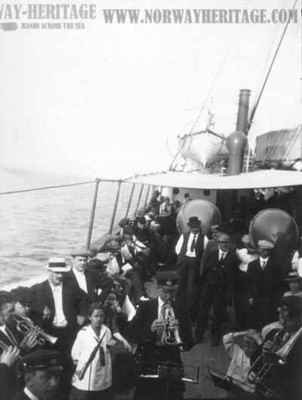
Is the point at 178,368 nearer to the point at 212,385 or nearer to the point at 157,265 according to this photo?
the point at 212,385

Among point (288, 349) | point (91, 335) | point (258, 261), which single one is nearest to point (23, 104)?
point (258, 261)

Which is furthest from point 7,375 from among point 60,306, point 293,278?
point 293,278

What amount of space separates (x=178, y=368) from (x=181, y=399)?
276 mm

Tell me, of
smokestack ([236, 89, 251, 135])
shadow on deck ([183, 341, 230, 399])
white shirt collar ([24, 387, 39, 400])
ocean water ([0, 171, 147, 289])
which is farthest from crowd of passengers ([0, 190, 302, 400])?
ocean water ([0, 171, 147, 289])

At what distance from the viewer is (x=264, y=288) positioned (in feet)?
17.4

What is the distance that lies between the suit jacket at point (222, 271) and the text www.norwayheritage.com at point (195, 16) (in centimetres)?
330

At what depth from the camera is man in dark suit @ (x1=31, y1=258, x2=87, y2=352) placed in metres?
3.99

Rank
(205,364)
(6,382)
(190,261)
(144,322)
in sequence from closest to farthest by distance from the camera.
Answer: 1. (6,382)
2. (144,322)
3. (205,364)
4. (190,261)

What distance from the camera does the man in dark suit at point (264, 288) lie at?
17.2 feet

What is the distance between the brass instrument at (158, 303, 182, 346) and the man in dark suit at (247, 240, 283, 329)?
4.20ft

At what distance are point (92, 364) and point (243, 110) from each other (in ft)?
36.9

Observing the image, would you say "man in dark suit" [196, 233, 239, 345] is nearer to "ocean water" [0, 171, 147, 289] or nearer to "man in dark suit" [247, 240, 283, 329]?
"man in dark suit" [247, 240, 283, 329]

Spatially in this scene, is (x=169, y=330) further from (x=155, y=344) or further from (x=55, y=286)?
(x=55, y=286)

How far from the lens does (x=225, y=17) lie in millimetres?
6203
